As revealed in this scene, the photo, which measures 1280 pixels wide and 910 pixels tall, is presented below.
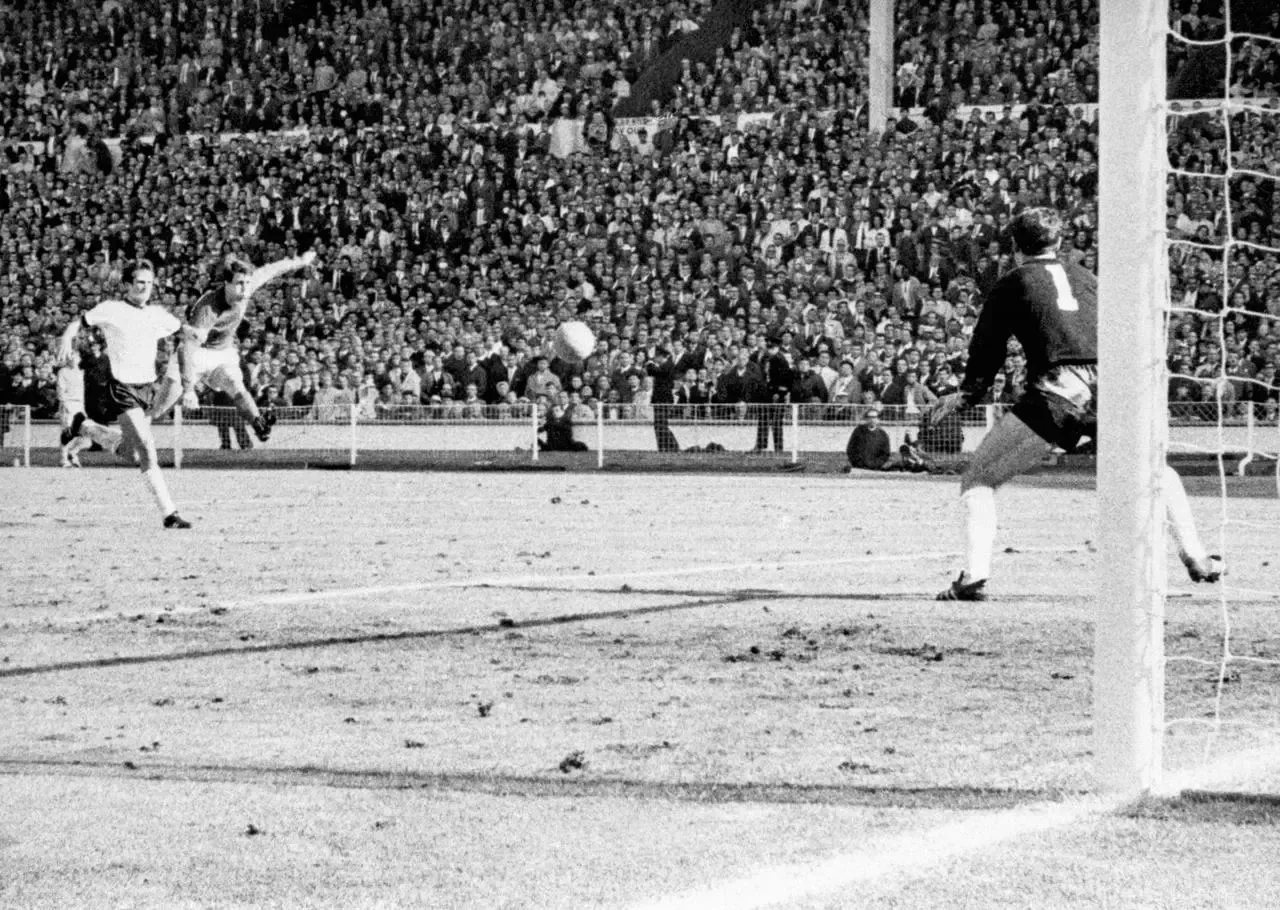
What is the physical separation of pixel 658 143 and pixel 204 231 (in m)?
9.06

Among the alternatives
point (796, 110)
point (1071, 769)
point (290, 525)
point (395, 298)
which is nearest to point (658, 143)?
point (796, 110)

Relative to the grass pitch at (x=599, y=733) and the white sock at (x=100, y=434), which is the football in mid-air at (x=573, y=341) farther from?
the grass pitch at (x=599, y=733)

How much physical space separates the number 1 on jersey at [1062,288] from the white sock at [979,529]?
0.96 meters

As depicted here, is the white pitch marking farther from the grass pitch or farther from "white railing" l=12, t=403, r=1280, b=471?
"white railing" l=12, t=403, r=1280, b=471

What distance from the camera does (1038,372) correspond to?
9367mm

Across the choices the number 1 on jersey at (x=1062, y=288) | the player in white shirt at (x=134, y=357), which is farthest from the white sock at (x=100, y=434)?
the number 1 on jersey at (x=1062, y=288)

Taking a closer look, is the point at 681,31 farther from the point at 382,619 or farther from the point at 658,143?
the point at 382,619

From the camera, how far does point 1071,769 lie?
17.0 feet

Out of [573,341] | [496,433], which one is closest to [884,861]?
[573,341]

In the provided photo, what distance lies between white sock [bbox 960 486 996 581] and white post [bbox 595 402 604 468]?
60.6ft

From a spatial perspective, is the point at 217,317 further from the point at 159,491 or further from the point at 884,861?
the point at 884,861

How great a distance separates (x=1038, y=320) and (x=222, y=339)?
10.6 meters

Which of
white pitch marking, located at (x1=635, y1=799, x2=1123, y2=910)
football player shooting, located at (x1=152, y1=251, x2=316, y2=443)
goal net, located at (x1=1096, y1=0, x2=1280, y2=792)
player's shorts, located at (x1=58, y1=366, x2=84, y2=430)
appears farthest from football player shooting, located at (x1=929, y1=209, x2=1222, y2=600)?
player's shorts, located at (x1=58, y1=366, x2=84, y2=430)

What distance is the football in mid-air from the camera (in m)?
27.4
